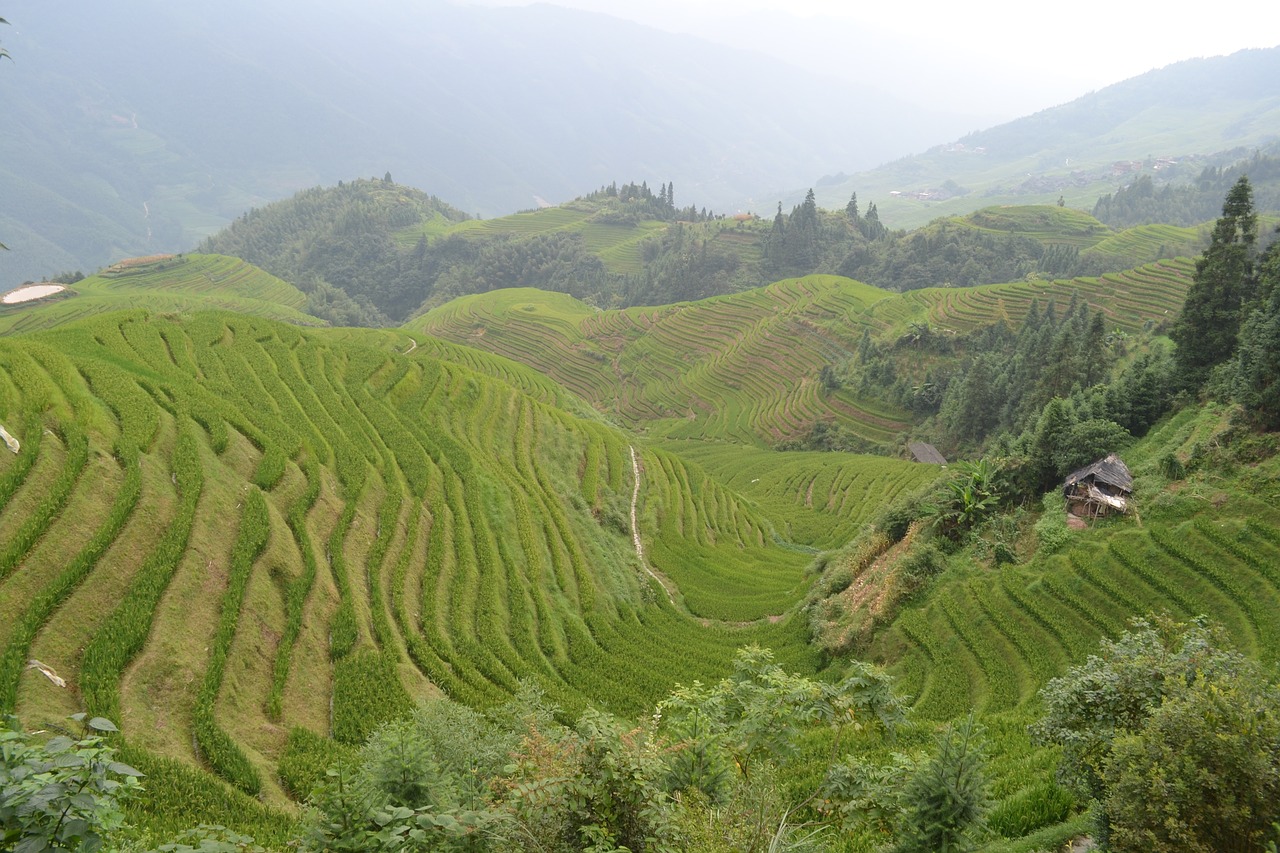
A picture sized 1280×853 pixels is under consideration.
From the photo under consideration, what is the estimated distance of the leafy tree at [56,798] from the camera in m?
4.04

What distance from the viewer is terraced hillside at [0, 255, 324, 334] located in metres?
92.2

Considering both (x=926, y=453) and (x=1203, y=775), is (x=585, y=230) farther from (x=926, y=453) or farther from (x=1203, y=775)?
(x=1203, y=775)

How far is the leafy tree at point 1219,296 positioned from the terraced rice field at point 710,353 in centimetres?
3999

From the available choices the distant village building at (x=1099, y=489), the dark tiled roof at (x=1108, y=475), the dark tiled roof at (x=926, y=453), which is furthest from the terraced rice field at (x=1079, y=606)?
the dark tiled roof at (x=926, y=453)

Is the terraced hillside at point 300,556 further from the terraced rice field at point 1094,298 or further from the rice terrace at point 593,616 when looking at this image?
the terraced rice field at point 1094,298

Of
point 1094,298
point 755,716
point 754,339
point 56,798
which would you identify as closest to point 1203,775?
point 755,716

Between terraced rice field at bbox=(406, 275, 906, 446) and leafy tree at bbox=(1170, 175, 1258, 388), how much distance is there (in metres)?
40.0

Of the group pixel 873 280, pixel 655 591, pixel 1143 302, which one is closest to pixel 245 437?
pixel 655 591

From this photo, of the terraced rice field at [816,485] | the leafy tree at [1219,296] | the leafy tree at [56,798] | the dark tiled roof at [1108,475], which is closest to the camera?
the leafy tree at [56,798]

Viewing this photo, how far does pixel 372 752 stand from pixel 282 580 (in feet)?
32.9

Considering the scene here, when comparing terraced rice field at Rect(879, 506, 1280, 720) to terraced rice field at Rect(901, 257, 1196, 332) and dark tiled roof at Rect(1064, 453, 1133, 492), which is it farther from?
terraced rice field at Rect(901, 257, 1196, 332)

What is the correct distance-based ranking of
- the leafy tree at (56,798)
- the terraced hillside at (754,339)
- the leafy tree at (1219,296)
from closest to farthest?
1. the leafy tree at (56,798)
2. the leafy tree at (1219,296)
3. the terraced hillside at (754,339)

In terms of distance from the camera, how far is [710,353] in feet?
306

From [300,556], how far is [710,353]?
3127 inches
